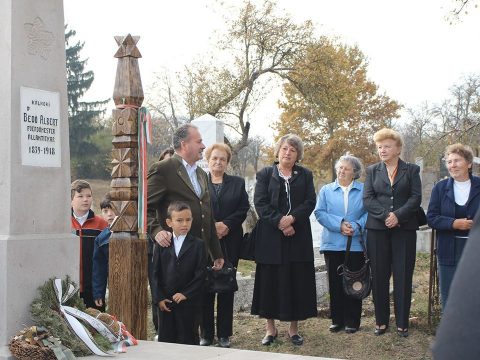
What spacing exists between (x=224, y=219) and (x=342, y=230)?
121 cm

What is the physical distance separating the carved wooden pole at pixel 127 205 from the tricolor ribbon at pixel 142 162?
6 centimetres

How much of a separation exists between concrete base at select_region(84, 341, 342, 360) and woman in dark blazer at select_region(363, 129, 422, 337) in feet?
8.32

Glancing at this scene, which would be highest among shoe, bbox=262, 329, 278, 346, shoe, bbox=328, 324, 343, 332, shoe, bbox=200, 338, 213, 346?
shoe, bbox=328, 324, 343, 332

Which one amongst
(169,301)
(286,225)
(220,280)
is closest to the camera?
(169,301)

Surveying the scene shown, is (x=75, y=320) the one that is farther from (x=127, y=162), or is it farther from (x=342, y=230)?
(x=342, y=230)

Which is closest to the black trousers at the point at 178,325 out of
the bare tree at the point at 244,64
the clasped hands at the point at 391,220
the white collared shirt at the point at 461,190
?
the clasped hands at the point at 391,220

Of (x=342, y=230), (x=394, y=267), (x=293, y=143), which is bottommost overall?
(x=394, y=267)

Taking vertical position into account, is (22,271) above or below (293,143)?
below

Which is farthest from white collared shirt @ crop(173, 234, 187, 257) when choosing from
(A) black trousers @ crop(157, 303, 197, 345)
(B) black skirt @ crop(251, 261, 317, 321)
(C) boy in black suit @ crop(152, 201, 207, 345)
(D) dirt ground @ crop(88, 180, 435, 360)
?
(D) dirt ground @ crop(88, 180, 435, 360)

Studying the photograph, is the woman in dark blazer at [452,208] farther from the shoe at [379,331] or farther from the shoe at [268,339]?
the shoe at [268,339]

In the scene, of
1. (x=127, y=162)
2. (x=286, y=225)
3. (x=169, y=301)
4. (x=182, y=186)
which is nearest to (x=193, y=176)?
(x=182, y=186)

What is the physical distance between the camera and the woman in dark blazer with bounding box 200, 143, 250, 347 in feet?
24.3

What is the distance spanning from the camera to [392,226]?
7094mm

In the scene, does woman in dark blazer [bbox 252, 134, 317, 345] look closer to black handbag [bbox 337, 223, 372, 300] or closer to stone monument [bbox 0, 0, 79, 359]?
black handbag [bbox 337, 223, 372, 300]
